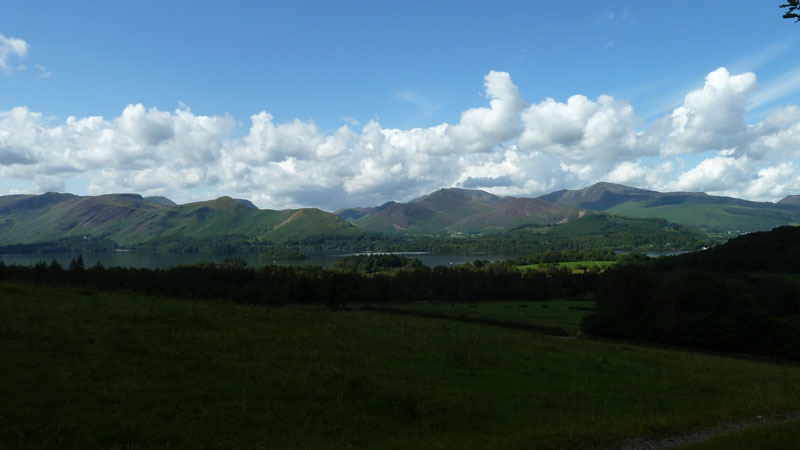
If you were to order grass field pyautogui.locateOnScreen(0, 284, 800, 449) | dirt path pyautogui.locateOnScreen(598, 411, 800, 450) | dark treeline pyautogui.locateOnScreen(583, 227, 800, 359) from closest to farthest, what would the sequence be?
grass field pyautogui.locateOnScreen(0, 284, 800, 449) < dirt path pyautogui.locateOnScreen(598, 411, 800, 450) < dark treeline pyautogui.locateOnScreen(583, 227, 800, 359)

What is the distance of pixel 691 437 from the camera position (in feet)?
43.3

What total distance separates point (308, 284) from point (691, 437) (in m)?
92.5

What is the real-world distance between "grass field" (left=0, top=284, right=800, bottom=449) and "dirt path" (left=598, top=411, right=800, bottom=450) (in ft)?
1.36

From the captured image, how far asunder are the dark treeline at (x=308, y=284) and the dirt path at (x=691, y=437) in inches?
2941

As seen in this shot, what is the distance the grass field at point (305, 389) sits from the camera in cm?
1089

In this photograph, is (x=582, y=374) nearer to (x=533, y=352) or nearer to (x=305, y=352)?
(x=533, y=352)

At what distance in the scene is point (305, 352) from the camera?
1856 centimetres

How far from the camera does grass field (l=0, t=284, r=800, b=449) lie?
10.9 meters

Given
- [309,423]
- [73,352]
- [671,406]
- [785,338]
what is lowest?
[785,338]

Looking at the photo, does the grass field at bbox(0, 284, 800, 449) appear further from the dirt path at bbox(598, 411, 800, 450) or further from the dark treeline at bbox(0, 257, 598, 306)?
the dark treeline at bbox(0, 257, 598, 306)

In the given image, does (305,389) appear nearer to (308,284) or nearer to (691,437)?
(691,437)

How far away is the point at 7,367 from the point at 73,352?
2.24 m

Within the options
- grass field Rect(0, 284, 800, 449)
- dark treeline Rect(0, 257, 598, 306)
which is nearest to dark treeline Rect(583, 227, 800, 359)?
grass field Rect(0, 284, 800, 449)

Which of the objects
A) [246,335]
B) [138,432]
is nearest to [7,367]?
[138,432]
